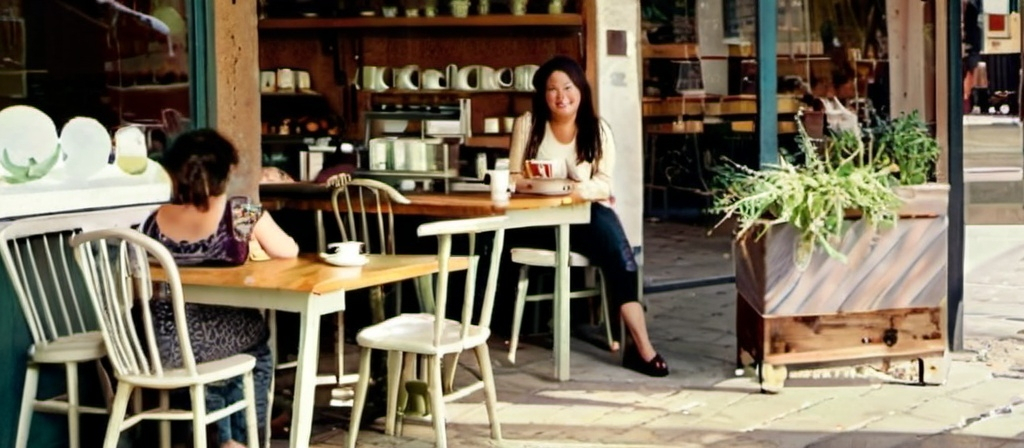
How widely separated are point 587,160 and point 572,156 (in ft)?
0.29

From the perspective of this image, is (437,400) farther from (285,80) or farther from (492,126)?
(285,80)

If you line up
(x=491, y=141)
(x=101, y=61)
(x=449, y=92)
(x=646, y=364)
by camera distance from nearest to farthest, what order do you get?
1. (x=101, y=61)
2. (x=646, y=364)
3. (x=491, y=141)
4. (x=449, y=92)

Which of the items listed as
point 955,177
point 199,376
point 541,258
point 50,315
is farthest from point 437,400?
point 955,177

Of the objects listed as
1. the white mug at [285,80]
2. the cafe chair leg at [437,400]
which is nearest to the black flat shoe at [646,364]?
the cafe chair leg at [437,400]

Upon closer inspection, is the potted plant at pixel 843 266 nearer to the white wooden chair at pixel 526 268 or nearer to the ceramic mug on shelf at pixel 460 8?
the white wooden chair at pixel 526 268

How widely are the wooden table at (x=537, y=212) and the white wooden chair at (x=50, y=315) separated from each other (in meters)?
1.36

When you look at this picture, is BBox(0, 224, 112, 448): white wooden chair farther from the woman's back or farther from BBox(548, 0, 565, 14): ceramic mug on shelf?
BBox(548, 0, 565, 14): ceramic mug on shelf

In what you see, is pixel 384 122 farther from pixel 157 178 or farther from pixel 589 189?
pixel 157 178

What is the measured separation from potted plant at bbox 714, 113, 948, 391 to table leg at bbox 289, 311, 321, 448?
7.34ft

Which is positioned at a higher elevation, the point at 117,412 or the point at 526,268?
the point at 526,268

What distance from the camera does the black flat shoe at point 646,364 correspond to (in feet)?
19.5

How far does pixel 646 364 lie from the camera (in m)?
5.98

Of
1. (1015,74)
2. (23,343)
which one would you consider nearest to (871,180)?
(23,343)

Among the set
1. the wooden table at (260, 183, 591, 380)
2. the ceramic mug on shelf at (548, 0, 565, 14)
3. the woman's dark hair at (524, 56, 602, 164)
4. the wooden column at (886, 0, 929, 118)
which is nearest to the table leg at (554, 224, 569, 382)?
the wooden table at (260, 183, 591, 380)
